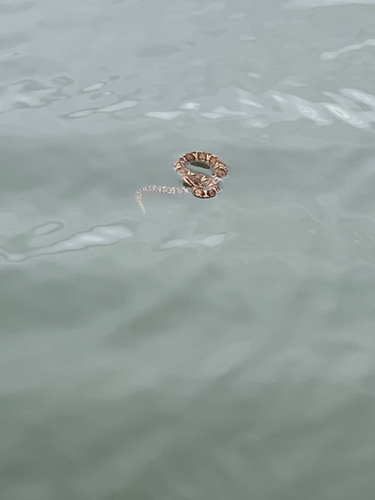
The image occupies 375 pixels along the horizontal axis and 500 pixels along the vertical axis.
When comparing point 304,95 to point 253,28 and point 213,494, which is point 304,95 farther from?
point 213,494

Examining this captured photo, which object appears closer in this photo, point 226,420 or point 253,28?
point 226,420

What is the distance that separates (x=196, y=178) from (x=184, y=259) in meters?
1.41

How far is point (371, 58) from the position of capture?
32.2ft

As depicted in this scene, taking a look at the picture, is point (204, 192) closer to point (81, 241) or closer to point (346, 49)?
point (81, 241)

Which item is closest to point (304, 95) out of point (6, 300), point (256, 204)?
point (256, 204)

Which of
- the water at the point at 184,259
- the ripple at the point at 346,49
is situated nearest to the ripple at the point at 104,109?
the water at the point at 184,259

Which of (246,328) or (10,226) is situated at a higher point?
(10,226)

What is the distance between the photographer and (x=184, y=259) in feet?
20.9

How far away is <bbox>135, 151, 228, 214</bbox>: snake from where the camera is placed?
7.25 meters

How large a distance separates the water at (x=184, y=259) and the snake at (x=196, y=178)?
0.15 m

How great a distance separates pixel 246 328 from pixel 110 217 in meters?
2.12

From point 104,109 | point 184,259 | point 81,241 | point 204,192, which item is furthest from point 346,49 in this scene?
point 81,241

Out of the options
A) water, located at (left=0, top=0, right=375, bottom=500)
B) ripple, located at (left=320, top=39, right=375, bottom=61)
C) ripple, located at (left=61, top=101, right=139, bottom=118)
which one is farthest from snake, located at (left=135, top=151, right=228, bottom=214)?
ripple, located at (left=320, top=39, right=375, bottom=61)

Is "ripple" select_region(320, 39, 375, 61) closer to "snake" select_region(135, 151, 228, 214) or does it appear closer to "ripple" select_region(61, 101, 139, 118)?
"ripple" select_region(61, 101, 139, 118)
